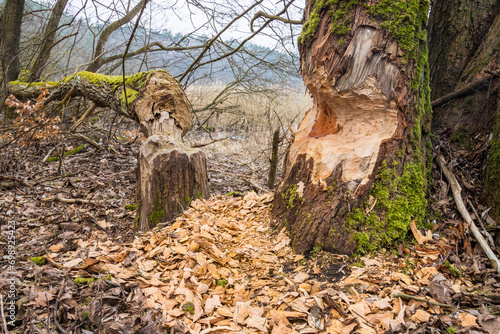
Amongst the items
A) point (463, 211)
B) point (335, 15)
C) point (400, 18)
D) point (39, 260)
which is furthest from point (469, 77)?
point (39, 260)

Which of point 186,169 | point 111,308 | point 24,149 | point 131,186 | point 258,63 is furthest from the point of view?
point 258,63

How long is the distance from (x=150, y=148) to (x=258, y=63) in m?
4.00

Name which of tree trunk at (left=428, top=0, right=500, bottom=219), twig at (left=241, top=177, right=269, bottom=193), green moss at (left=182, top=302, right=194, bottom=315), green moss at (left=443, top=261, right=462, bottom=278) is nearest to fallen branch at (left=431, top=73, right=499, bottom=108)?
tree trunk at (left=428, top=0, right=500, bottom=219)

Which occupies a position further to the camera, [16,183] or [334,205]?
[16,183]

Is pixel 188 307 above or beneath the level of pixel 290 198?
beneath

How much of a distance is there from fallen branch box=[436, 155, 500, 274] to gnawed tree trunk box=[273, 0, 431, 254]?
0.85 feet

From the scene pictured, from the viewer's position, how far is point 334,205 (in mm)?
2201

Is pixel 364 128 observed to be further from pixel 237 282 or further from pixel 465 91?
pixel 237 282

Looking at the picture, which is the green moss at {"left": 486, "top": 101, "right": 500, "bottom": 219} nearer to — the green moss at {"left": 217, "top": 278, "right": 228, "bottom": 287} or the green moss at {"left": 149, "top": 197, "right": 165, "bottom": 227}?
the green moss at {"left": 217, "top": 278, "right": 228, "bottom": 287}

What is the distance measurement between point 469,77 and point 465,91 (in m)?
0.18

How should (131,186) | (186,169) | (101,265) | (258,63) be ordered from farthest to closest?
1. (258,63)
2. (131,186)
3. (186,169)
4. (101,265)

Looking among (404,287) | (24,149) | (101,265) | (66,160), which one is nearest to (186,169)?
(101,265)

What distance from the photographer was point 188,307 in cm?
184

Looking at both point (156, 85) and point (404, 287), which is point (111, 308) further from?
point (156, 85)
